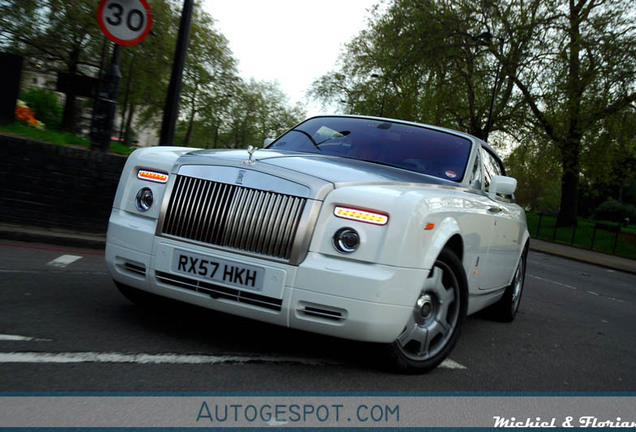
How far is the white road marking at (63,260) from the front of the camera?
6.55m

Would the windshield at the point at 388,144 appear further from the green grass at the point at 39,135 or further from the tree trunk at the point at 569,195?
the tree trunk at the point at 569,195

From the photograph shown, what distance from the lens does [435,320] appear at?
404cm

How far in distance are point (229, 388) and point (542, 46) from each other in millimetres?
28398

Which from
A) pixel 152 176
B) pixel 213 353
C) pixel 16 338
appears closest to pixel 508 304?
pixel 213 353

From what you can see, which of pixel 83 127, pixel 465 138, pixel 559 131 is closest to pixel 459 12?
pixel 559 131

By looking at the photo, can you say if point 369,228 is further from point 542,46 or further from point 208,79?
point 208,79

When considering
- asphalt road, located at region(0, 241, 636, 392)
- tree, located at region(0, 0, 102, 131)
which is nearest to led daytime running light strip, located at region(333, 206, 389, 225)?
asphalt road, located at region(0, 241, 636, 392)

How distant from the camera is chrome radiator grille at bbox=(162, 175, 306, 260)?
11.9 ft

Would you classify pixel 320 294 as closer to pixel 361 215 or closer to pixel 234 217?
pixel 361 215

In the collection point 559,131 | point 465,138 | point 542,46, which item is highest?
→ point 542,46

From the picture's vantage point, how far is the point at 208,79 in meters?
38.2

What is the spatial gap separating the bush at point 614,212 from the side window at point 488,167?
48768 millimetres

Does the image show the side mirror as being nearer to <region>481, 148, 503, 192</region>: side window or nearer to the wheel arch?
<region>481, 148, 503, 192</region>: side window

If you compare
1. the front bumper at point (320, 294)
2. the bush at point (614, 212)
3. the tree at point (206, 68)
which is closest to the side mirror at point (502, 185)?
the front bumper at point (320, 294)
